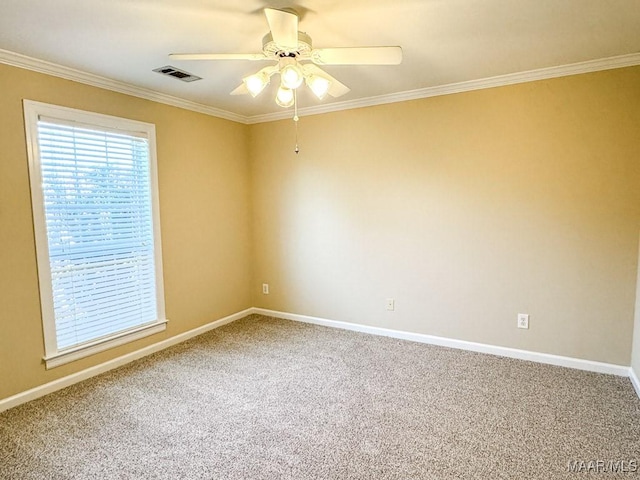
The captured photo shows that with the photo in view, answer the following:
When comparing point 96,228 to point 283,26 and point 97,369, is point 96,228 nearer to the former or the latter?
point 97,369

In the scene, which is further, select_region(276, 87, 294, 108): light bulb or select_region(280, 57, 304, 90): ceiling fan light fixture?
select_region(276, 87, 294, 108): light bulb

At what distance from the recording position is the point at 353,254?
13.1 feet

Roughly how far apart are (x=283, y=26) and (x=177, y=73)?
155 cm

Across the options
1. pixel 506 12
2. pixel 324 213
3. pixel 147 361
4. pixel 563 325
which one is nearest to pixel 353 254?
pixel 324 213

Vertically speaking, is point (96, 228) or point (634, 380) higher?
point (96, 228)

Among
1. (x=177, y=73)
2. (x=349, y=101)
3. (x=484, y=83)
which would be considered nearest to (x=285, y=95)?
(x=177, y=73)

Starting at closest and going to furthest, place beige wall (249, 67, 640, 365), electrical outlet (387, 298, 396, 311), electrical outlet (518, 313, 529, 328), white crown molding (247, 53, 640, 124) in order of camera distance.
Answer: white crown molding (247, 53, 640, 124)
beige wall (249, 67, 640, 365)
electrical outlet (518, 313, 529, 328)
electrical outlet (387, 298, 396, 311)

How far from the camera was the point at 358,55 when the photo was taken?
1.94 meters

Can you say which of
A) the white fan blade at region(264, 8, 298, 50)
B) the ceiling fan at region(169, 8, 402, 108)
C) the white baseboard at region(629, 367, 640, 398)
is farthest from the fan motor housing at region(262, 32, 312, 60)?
the white baseboard at region(629, 367, 640, 398)

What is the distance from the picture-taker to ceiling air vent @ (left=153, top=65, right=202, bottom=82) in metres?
2.81

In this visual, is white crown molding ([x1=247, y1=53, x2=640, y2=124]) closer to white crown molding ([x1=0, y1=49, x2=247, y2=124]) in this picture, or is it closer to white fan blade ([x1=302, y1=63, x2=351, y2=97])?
white crown molding ([x1=0, y1=49, x2=247, y2=124])

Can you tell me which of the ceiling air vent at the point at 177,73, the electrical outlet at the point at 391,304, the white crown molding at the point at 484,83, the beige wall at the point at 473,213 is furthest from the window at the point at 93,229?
the electrical outlet at the point at 391,304

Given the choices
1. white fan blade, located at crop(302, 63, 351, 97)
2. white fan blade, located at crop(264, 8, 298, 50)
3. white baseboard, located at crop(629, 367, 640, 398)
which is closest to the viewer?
white fan blade, located at crop(264, 8, 298, 50)

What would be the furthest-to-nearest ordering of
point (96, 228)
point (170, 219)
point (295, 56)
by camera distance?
point (170, 219) → point (96, 228) → point (295, 56)
